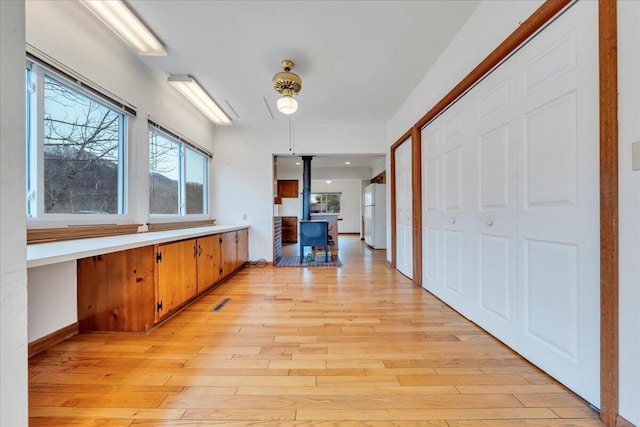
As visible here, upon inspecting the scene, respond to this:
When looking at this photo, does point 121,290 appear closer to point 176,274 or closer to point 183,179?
point 176,274

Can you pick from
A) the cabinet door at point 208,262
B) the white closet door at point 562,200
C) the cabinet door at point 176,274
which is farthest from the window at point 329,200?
the white closet door at point 562,200

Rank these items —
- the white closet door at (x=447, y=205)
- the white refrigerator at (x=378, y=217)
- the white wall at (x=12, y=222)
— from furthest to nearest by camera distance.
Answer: the white refrigerator at (x=378, y=217) < the white closet door at (x=447, y=205) < the white wall at (x=12, y=222)

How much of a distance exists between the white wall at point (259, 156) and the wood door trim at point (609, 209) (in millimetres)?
3637

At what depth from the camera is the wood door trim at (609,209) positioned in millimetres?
1079

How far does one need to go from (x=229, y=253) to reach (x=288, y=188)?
18.1 ft

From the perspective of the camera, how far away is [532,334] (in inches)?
62.4

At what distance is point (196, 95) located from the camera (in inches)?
129

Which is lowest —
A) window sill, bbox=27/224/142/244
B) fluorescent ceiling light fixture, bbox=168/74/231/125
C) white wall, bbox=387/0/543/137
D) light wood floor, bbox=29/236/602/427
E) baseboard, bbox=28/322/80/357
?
light wood floor, bbox=29/236/602/427

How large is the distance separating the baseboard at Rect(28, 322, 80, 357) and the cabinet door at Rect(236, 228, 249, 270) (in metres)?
2.21

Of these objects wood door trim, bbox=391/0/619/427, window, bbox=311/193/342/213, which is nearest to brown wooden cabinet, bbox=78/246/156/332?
wood door trim, bbox=391/0/619/427

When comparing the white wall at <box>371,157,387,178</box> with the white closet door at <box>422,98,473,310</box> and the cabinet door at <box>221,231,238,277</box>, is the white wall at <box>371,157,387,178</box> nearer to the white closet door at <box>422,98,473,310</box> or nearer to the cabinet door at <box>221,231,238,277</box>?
the white closet door at <box>422,98,473,310</box>

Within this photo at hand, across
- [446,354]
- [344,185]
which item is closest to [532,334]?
[446,354]

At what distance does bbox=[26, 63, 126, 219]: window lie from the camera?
178cm
